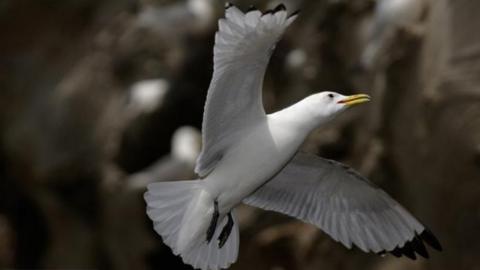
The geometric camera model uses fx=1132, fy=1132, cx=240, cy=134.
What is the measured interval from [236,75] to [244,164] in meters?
0.31

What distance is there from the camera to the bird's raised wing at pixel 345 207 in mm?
3672

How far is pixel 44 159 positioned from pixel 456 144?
389 cm

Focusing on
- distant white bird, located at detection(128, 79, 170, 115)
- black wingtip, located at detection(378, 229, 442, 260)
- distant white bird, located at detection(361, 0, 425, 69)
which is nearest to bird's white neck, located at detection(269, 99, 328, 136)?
black wingtip, located at detection(378, 229, 442, 260)

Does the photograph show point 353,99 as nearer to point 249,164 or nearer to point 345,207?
point 249,164

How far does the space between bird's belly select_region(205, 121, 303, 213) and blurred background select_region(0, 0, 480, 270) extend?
1.16m

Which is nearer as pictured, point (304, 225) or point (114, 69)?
point (304, 225)

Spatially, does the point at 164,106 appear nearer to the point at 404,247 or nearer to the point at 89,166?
the point at 89,166

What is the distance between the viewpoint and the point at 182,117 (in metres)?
7.07

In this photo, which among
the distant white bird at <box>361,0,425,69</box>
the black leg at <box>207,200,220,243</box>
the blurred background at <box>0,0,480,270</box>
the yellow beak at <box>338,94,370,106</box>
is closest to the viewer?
the yellow beak at <box>338,94,370,106</box>

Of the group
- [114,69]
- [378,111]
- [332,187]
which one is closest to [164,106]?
[114,69]

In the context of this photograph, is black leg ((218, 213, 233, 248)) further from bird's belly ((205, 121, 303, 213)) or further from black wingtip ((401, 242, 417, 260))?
black wingtip ((401, 242, 417, 260))

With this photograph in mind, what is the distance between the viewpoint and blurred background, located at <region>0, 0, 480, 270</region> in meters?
4.32

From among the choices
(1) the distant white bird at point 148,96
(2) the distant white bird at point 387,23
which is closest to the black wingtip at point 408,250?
(2) the distant white bird at point 387,23

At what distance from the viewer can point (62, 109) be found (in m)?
7.51
